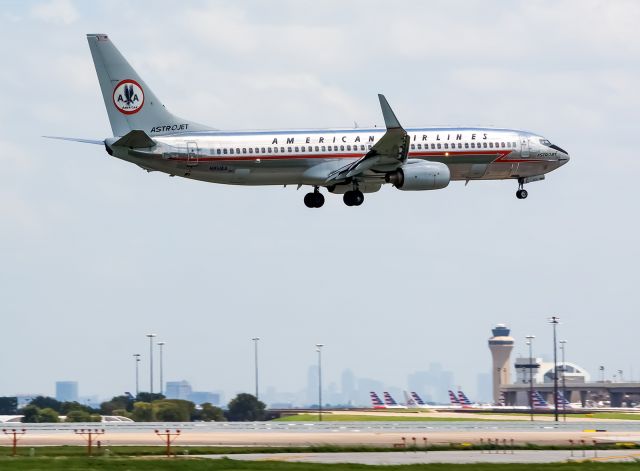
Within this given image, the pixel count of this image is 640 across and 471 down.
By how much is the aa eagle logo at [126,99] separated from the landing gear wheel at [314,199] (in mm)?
13778

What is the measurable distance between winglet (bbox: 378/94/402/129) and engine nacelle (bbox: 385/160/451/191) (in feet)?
12.3

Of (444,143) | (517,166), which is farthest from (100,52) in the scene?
(517,166)

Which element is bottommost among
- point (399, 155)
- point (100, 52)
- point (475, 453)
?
point (475, 453)

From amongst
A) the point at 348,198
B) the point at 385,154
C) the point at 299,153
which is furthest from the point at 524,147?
the point at 299,153

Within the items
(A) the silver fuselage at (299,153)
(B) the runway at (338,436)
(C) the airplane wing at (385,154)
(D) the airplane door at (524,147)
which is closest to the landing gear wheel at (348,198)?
(A) the silver fuselage at (299,153)

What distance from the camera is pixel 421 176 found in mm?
86312

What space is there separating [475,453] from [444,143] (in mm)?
32816

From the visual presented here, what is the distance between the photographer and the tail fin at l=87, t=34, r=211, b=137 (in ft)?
285

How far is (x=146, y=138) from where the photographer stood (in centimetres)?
8169

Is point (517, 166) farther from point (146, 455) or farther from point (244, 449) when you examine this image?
point (146, 455)

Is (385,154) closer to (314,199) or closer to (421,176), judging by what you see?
(421,176)

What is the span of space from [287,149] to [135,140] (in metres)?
10.4

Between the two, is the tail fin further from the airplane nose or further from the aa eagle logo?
Answer: the airplane nose

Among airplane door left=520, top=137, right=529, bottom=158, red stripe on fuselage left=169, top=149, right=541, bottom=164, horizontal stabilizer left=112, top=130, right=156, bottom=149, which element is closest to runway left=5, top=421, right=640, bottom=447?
red stripe on fuselage left=169, top=149, right=541, bottom=164
